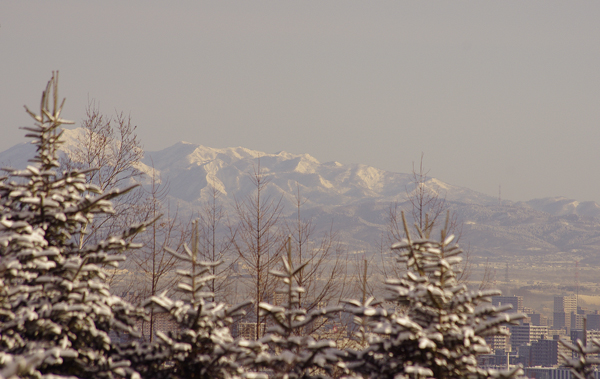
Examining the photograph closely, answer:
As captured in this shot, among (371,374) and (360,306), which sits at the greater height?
(360,306)

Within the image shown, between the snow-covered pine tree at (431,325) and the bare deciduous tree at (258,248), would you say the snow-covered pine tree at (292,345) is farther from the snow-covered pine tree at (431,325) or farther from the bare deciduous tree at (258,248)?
the bare deciduous tree at (258,248)

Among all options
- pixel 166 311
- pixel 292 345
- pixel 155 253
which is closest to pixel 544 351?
pixel 155 253

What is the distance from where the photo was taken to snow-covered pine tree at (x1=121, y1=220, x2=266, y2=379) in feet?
20.2

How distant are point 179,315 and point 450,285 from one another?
2.90 m

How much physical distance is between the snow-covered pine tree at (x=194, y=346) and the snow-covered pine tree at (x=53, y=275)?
1.02 feet

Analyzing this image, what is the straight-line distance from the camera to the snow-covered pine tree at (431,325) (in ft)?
19.4

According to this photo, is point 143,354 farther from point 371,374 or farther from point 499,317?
point 499,317

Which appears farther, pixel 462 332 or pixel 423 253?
pixel 423 253

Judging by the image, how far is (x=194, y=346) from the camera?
20.6ft

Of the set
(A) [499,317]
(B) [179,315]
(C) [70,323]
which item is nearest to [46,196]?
(C) [70,323]

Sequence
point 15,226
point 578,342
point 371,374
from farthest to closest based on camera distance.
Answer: point 578,342
point 371,374
point 15,226

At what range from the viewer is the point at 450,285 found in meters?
6.46

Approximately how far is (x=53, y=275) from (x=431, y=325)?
3913 mm

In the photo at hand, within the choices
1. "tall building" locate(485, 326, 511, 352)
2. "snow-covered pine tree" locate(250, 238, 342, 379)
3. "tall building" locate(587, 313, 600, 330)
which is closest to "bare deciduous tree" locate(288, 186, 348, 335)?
"tall building" locate(485, 326, 511, 352)
